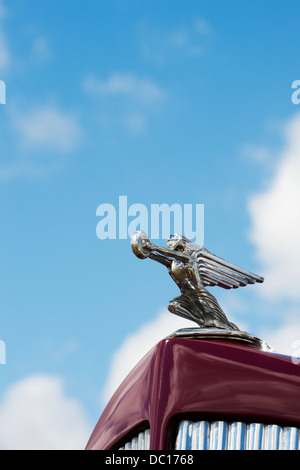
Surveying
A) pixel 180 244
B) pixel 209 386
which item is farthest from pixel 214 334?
pixel 180 244

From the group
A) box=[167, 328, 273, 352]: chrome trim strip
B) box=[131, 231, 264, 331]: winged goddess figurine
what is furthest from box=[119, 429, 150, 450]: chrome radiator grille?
box=[131, 231, 264, 331]: winged goddess figurine

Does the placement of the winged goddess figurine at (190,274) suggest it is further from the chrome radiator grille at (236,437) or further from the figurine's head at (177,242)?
the chrome radiator grille at (236,437)

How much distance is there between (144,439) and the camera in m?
4.20

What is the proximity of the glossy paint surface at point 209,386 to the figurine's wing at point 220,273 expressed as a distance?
2.40 ft

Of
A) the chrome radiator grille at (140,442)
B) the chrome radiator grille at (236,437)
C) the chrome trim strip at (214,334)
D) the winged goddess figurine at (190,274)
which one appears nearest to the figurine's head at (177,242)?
the winged goddess figurine at (190,274)

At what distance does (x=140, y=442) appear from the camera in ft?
13.9

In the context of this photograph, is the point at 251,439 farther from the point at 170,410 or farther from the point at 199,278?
the point at 199,278

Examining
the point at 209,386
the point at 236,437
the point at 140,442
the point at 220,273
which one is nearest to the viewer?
the point at 236,437

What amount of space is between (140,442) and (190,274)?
1055mm

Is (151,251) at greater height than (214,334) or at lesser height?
greater

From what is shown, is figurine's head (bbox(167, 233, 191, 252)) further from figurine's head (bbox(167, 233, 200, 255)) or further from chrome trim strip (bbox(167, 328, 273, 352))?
chrome trim strip (bbox(167, 328, 273, 352))

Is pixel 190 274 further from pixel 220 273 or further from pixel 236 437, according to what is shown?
pixel 236 437
